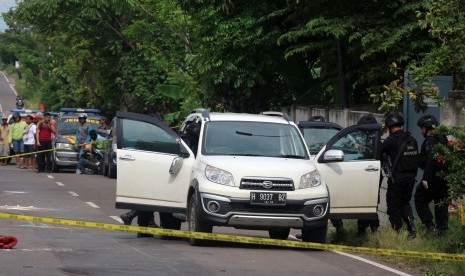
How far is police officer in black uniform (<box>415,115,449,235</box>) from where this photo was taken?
16000mm

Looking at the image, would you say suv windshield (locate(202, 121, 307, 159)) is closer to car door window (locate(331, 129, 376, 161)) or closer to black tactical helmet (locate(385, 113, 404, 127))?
car door window (locate(331, 129, 376, 161))

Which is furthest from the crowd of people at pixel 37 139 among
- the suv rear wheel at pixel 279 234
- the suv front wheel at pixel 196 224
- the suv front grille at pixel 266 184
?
the suv front grille at pixel 266 184

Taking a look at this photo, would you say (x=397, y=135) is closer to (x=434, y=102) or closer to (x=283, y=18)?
(x=434, y=102)

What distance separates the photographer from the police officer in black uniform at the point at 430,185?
52.5 feet

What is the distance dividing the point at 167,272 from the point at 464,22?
6.59m

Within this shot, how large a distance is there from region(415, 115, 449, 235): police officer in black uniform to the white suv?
68cm

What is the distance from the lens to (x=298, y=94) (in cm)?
3127

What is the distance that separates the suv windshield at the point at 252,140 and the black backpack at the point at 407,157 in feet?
4.26

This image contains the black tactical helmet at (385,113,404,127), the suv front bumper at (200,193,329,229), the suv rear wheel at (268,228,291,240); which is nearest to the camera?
the suv front bumper at (200,193,329,229)

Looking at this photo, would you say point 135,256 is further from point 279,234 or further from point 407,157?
point 407,157

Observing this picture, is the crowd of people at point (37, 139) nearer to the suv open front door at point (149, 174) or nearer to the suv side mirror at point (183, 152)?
the suv open front door at point (149, 174)

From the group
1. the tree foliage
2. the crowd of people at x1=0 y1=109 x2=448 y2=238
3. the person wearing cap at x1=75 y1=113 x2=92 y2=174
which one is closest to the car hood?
the crowd of people at x1=0 y1=109 x2=448 y2=238

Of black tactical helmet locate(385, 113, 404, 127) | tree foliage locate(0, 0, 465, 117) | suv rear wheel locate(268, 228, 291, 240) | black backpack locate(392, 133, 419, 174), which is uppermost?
tree foliage locate(0, 0, 465, 117)

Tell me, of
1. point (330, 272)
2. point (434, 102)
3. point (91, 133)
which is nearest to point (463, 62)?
point (434, 102)
